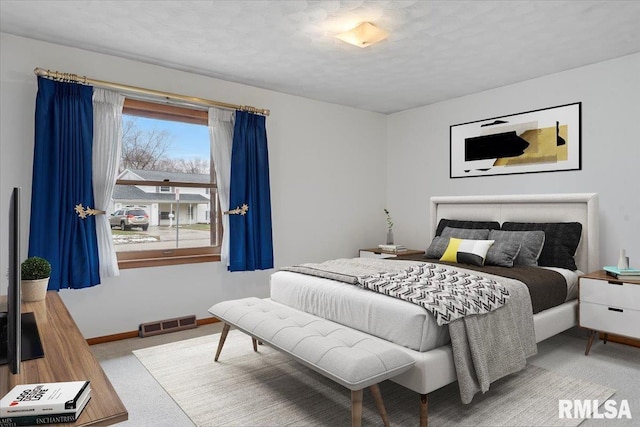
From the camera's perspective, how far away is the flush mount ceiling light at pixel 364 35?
2861 mm

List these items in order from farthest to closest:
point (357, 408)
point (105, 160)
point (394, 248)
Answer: point (394, 248) < point (105, 160) < point (357, 408)

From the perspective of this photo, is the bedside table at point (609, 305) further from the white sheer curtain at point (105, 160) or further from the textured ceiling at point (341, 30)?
the white sheer curtain at point (105, 160)

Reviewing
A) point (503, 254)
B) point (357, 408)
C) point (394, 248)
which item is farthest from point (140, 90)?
point (503, 254)

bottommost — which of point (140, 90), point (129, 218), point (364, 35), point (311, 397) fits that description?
point (311, 397)

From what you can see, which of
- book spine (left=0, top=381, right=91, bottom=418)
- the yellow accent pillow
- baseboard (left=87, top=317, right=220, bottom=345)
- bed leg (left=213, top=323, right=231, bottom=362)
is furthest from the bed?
book spine (left=0, top=381, right=91, bottom=418)

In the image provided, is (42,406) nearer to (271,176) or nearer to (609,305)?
(609,305)

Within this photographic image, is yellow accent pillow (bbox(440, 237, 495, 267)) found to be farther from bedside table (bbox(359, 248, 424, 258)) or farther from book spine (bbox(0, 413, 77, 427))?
book spine (bbox(0, 413, 77, 427))

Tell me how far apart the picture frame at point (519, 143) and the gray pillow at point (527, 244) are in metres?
0.79

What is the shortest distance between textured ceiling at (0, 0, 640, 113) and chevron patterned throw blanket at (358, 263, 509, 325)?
181 centimetres

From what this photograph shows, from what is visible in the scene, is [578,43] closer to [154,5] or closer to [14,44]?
[154,5]

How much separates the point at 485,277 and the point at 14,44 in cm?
399

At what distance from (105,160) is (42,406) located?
2.89 meters

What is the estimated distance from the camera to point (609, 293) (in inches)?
119

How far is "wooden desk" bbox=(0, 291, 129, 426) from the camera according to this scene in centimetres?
98
